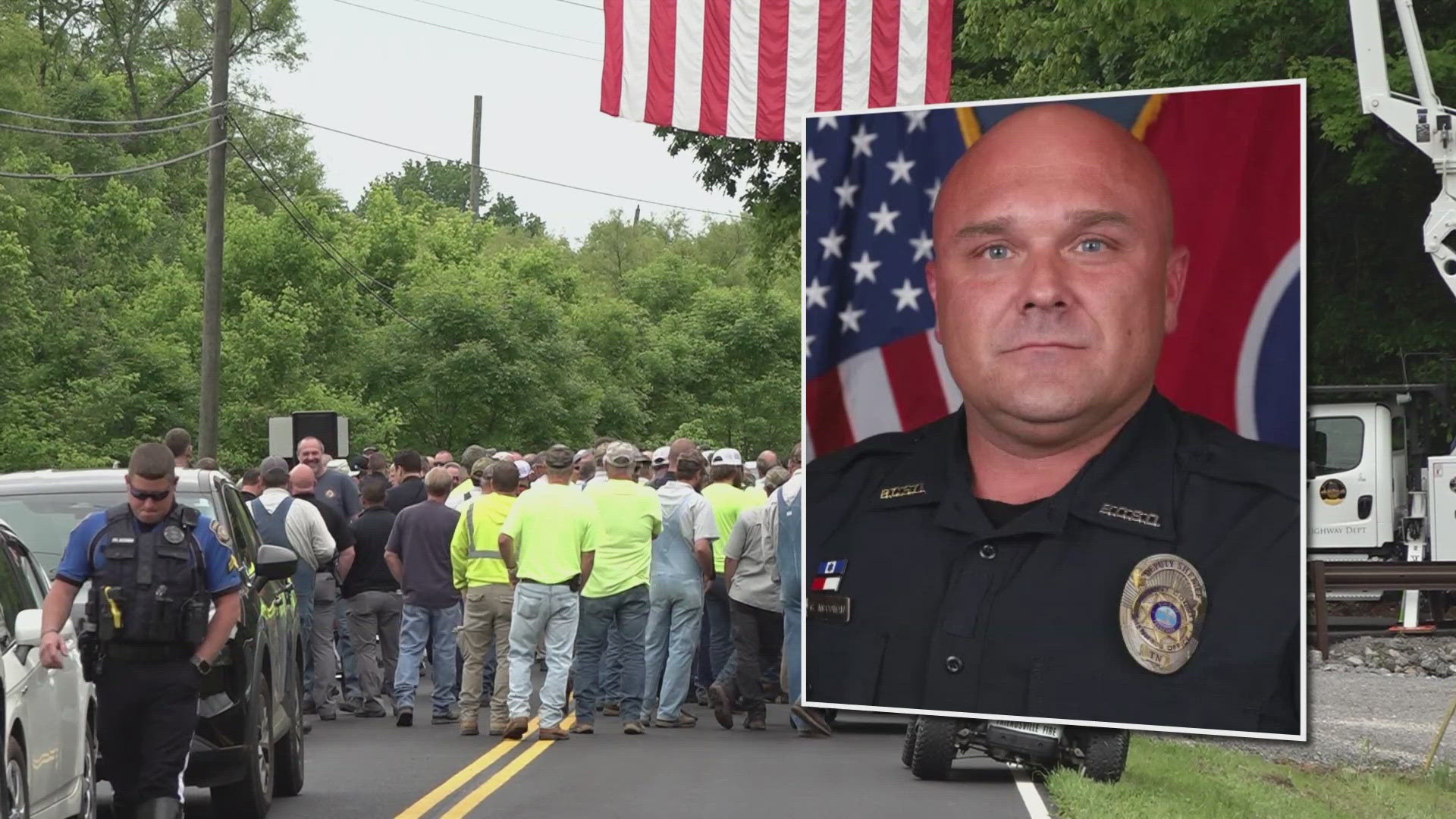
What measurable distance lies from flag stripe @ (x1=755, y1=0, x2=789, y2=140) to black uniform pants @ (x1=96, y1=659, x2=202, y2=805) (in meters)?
9.24

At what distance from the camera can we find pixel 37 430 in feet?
135

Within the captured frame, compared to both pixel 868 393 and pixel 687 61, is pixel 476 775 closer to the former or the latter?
pixel 687 61

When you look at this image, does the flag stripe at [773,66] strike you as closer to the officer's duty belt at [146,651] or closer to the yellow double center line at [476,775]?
the yellow double center line at [476,775]

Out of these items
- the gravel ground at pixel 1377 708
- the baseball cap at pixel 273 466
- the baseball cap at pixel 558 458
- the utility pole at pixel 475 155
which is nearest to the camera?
the baseball cap at pixel 558 458

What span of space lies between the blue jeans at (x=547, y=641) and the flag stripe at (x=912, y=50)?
4784mm

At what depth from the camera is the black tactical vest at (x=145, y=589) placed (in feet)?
33.1

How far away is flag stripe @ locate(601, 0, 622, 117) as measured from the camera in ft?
61.4

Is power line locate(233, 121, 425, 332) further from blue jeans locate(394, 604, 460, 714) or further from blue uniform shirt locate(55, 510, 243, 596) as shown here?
blue uniform shirt locate(55, 510, 243, 596)

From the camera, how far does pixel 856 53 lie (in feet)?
60.1

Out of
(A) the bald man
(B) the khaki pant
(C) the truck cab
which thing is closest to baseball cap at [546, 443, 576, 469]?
(B) the khaki pant

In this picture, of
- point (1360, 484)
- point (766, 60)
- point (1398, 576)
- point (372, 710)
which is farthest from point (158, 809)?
point (1360, 484)

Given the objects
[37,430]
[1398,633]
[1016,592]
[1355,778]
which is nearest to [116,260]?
[37,430]

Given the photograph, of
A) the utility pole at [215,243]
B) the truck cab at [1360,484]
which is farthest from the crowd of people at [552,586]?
the utility pole at [215,243]

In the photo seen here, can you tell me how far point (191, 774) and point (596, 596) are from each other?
603 centimetres
